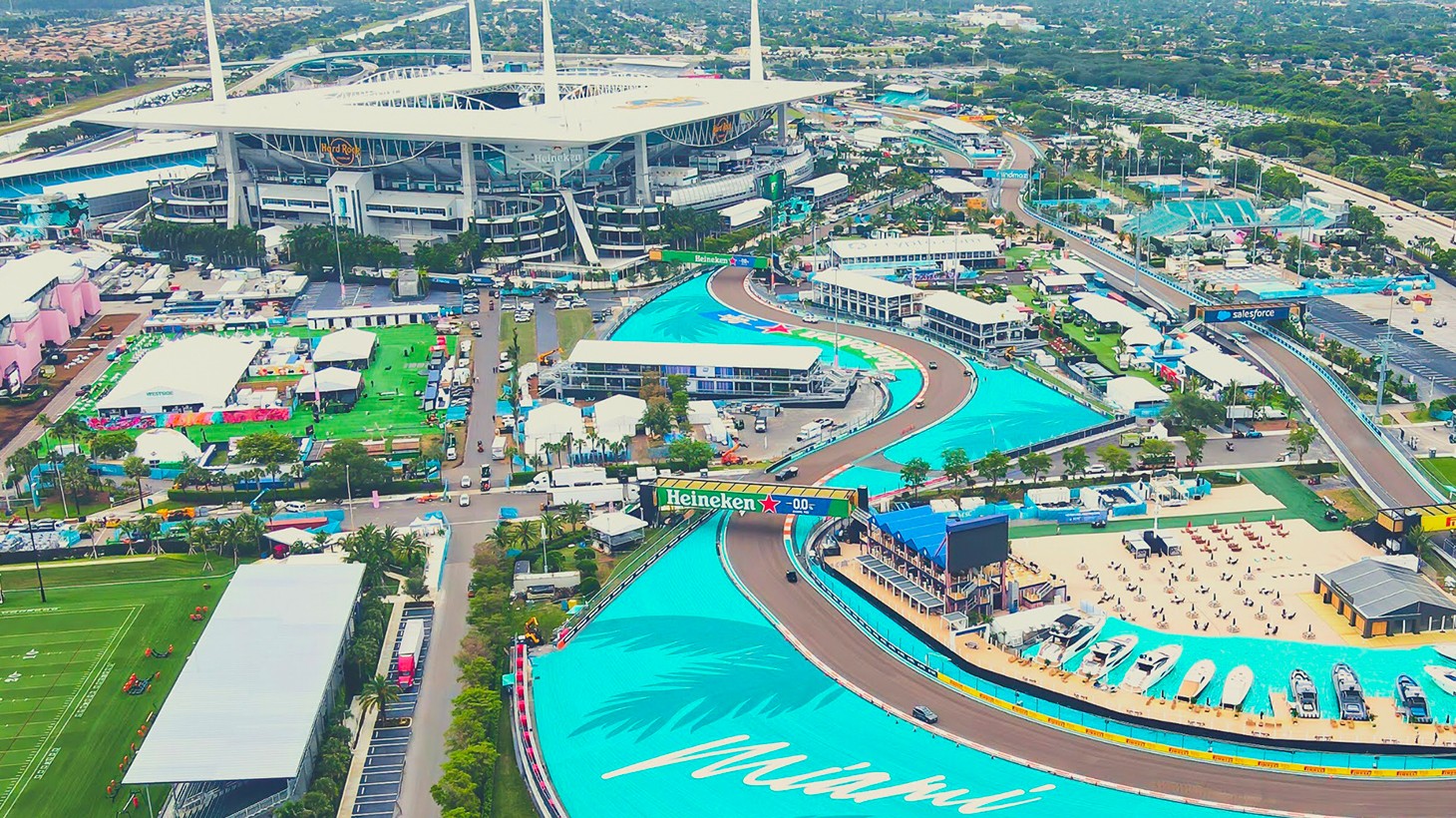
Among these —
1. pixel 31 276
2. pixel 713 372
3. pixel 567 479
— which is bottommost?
pixel 567 479

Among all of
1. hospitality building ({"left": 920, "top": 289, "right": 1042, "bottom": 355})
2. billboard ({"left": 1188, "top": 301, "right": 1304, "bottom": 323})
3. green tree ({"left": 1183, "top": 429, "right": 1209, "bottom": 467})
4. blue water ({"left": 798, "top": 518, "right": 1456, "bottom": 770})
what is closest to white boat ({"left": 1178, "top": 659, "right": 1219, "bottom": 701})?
blue water ({"left": 798, "top": 518, "right": 1456, "bottom": 770})

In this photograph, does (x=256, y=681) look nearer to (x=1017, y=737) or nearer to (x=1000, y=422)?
(x=1017, y=737)

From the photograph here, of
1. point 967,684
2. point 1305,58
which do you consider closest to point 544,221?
point 967,684

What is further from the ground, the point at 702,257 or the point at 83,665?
the point at 702,257

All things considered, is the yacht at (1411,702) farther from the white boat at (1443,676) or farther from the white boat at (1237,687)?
the white boat at (1237,687)

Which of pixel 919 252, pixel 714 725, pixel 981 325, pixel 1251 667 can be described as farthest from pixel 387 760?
pixel 919 252

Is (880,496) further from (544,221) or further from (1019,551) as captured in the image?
(544,221)
